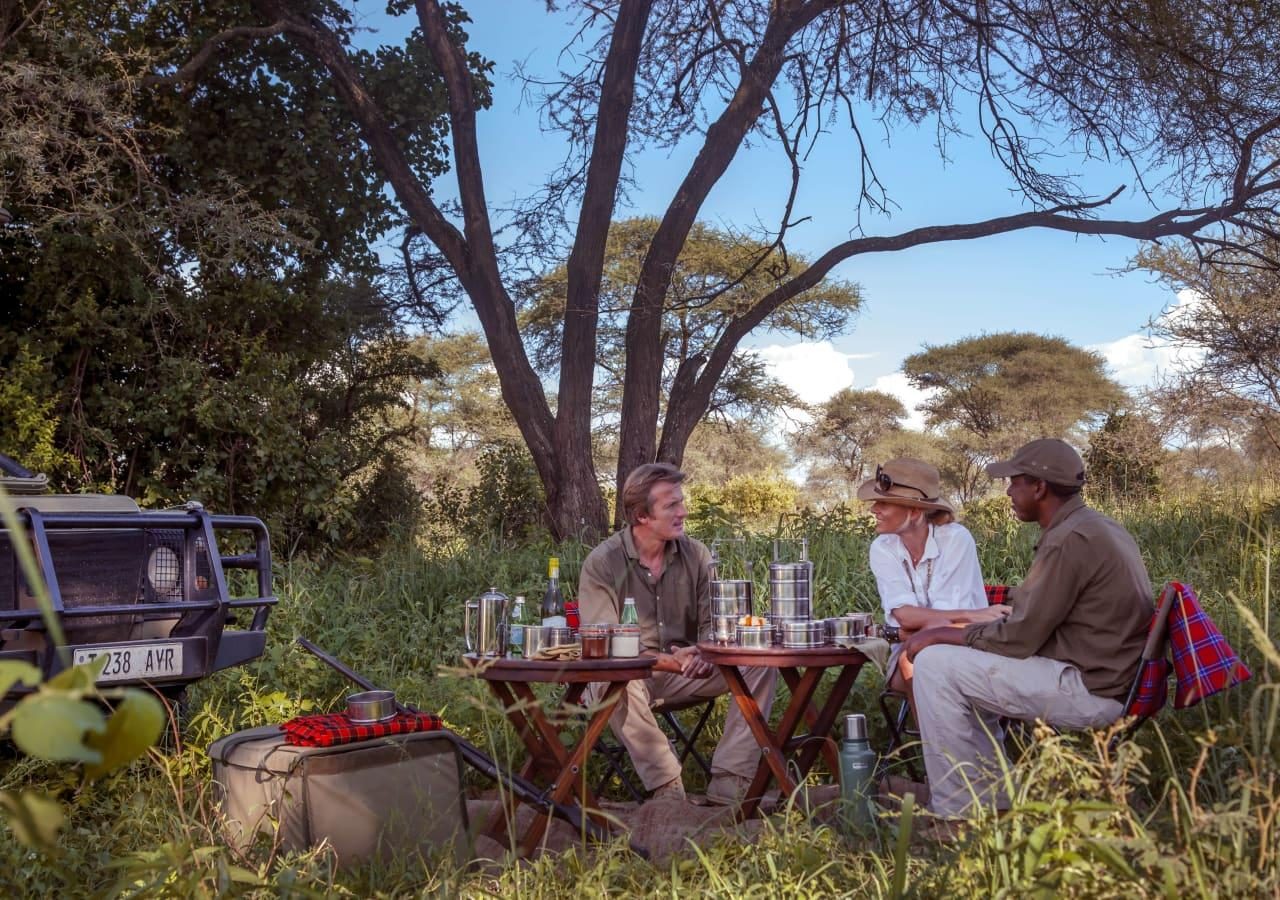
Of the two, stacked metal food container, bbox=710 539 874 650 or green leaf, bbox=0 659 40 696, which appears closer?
green leaf, bbox=0 659 40 696

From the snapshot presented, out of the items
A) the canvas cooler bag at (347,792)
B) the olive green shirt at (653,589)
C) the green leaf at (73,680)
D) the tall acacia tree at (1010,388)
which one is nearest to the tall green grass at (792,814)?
the canvas cooler bag at (347,792)

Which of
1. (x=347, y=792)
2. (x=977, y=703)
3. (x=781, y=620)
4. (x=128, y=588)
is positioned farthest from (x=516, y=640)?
(x=128, y=588)

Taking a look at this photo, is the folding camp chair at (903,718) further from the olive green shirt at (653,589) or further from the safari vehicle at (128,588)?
the safari vehicle at (128,588)

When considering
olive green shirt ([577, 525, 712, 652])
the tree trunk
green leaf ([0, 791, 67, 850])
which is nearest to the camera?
green leaf ([0, 791, 67, 850])

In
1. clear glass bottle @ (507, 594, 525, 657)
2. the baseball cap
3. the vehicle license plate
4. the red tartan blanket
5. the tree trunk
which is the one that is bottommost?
the red tartan blanket

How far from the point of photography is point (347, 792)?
375cm

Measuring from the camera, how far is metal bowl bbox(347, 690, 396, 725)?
397 centimetres

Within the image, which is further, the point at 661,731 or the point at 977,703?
the point at 661,731

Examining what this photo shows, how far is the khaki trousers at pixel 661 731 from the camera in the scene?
4609mm

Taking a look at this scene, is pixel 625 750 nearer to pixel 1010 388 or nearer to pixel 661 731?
pixel 661 731

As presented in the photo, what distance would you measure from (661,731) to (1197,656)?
2.13 m

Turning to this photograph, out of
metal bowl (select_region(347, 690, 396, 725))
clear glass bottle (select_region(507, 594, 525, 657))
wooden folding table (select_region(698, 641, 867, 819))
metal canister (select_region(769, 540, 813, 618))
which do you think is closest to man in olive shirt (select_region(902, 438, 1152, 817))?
wooden folding table (select_region(698, 641, 867, 819))

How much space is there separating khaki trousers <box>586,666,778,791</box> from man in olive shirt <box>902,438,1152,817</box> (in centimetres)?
91

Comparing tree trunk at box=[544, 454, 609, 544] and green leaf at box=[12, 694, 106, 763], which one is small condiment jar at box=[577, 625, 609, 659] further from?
tree trunk at box=[544, 454, 609, 544]
